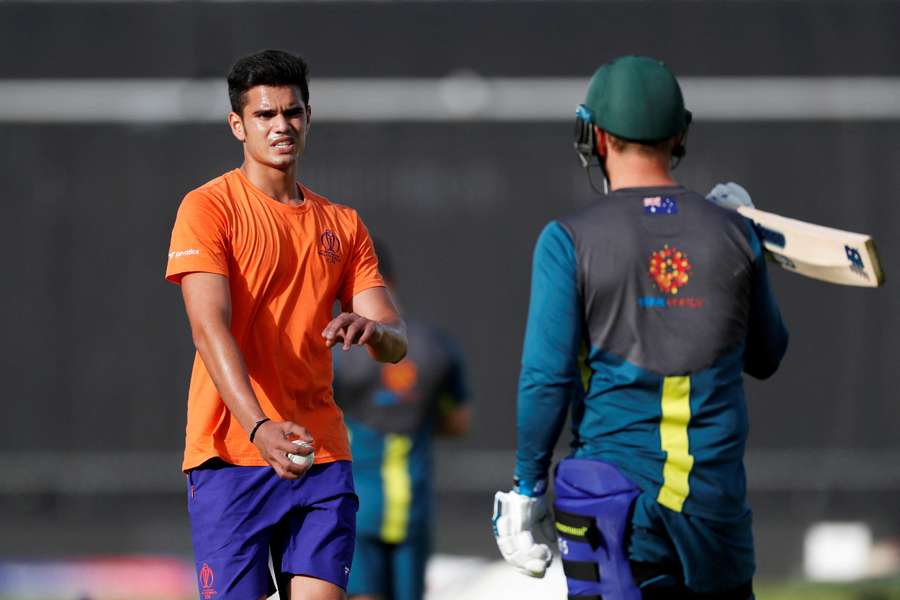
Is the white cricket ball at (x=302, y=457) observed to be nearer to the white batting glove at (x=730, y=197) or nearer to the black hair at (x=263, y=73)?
the black hair at (x=263, y=73)

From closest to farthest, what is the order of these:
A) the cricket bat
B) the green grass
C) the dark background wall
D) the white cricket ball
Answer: the white cricket ball < the cricket bat < the green grass < the dark background wall

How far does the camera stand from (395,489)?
686 cm

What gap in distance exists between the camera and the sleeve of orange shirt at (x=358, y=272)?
438cm

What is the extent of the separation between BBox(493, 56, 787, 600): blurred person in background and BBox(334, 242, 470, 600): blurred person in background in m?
2.87

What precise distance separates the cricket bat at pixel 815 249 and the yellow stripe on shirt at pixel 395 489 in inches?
122

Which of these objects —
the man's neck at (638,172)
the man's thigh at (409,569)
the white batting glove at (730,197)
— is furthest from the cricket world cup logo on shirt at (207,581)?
the man's thigh at (409,569)

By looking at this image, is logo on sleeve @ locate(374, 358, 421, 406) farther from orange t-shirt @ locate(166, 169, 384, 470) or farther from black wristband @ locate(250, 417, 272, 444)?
black wristband @ locate(250, 417, 272, 444)

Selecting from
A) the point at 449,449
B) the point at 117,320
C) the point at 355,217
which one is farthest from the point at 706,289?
the point at 117,320

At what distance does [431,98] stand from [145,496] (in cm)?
413

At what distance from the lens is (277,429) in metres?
3.69

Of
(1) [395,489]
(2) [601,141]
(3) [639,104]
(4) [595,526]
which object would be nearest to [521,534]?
(4) [595,526]

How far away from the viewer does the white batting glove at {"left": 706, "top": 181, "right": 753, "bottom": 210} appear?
14.4 feet

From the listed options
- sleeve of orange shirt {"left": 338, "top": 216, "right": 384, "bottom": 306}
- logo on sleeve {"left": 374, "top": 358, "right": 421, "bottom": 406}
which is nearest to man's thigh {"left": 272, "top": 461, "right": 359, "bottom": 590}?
sleeve of orange shirt {"left": 338, "top": 216, "right": 384, "bottom": 306}

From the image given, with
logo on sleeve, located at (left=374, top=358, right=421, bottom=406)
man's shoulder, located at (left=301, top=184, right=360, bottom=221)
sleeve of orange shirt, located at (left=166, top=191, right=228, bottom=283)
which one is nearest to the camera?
sleeve of orange shirt, located at (left=166, top=191, right=228, bottom=283)
